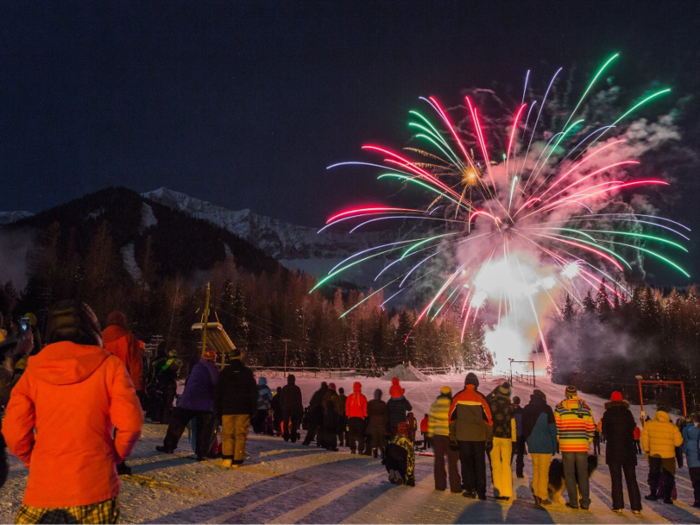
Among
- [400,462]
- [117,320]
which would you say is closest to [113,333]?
[117,320]

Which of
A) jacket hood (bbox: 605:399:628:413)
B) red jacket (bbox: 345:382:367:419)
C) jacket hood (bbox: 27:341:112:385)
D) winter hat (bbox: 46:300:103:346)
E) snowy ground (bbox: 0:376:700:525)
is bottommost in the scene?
snowy ground (bbox: 0:376:700:525)

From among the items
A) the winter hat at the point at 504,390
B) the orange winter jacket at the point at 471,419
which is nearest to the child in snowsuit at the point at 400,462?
the orange winter jacket at the point at 471,419

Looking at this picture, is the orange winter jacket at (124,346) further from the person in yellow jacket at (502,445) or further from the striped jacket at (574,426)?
the striped jacket at (574,426)

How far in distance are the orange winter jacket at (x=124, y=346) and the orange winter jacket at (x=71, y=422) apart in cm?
304

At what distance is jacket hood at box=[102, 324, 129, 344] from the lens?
620cm

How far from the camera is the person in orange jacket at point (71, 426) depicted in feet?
10.0

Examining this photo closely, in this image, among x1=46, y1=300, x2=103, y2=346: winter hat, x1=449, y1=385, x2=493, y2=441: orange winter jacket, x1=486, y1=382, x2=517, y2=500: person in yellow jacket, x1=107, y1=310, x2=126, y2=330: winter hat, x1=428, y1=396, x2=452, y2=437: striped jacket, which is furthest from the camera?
x1=428, y1=396, x2=452, y2=437: striped jacket

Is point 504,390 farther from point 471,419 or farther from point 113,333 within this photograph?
A: point 113,333

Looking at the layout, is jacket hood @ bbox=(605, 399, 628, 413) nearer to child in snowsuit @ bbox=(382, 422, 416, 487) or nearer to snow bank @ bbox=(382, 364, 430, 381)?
child in snowsuit @ bbox=(382, 422, 416, 487)

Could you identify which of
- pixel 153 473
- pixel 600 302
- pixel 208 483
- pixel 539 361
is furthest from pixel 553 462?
pixel 539 361

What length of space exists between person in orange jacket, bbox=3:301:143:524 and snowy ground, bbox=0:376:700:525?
252 cm

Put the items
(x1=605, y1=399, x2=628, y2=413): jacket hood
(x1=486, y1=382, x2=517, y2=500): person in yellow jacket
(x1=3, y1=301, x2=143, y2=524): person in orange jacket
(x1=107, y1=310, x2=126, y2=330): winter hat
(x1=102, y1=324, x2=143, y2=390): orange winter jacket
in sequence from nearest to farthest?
(x1=3, y1=301, x2=143, y2=524): person in orange jacket
(x1=102, y1=324, x2=143, y2=390): orange winter jacket
(x1=107, y1=310, x2=126, y2=330): winter hat
(x1=486, y1=382, x2=517, y2=500): person in yellow jacket
(x1=605, y1=399, x2=628, y2=413): jacket hood

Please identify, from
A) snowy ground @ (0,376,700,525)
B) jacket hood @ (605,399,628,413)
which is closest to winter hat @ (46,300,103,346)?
snowy ground @ (0,376,700,525)

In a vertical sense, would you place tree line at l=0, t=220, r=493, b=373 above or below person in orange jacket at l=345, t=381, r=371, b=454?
above
